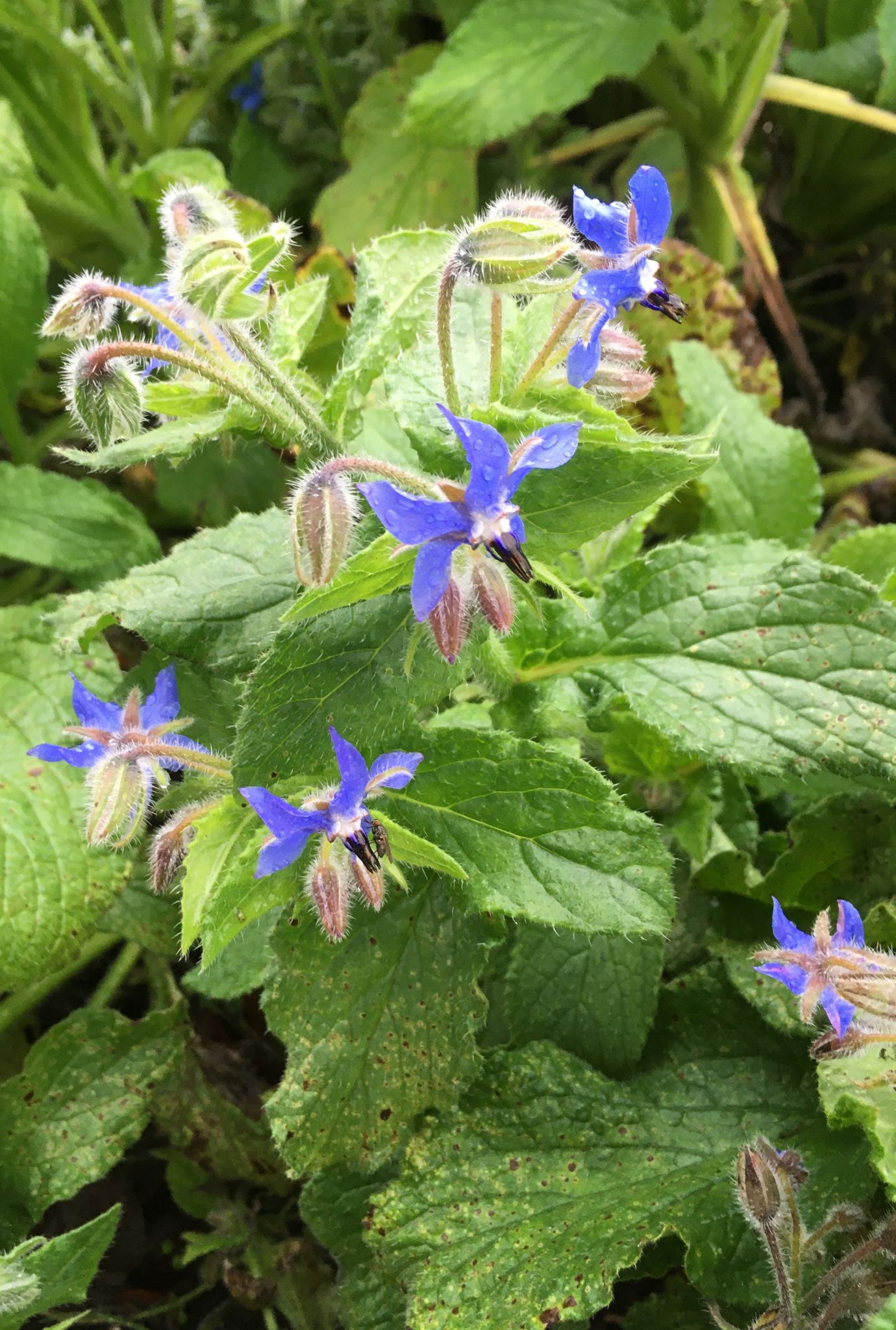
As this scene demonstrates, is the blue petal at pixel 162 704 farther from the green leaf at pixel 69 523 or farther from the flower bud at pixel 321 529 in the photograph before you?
the green leaf at pixel 69 523

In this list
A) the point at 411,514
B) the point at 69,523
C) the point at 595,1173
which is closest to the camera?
the point at 411,514

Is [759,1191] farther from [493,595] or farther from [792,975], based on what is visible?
[493,595]

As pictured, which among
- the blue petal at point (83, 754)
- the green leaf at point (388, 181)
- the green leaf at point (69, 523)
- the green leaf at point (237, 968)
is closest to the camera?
the blue petal at point (83, 754)

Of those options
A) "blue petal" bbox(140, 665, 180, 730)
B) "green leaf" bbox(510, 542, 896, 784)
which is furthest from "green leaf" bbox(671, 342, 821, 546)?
"blue petal" bbox(140, 665, 180, 730)

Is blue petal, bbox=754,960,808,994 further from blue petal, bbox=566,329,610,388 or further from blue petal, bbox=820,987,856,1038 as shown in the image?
blue petal, bbox=566,329,610,388

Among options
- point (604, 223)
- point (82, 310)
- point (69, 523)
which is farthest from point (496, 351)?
point (69, 523)

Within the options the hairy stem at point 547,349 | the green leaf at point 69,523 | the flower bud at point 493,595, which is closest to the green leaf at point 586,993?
the flower bud at point 493,595

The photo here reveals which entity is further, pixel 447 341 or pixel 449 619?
pixel 447 341
